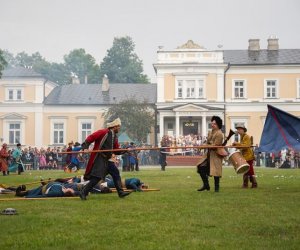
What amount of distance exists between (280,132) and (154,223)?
7553 millimetres

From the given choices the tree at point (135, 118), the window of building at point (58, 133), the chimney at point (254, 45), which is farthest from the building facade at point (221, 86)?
the window of building at point (58, 133)

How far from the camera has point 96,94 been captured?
62.4 m

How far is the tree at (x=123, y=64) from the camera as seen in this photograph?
90688mm

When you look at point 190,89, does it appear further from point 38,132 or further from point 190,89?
point 38,132

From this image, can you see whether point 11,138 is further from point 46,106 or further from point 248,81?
point 248,81

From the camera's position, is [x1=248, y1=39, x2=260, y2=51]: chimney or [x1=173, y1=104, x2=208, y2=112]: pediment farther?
[x1=248, y1=39, x2=260, y2=51]: chimney

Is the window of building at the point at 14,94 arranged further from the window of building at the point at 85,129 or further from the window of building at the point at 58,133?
the window of building at the point at 85,129

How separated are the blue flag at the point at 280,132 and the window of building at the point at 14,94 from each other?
158 ft

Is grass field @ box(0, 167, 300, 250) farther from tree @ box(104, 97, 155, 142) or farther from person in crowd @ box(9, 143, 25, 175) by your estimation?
tree @ box(104, 97, 155, 142)

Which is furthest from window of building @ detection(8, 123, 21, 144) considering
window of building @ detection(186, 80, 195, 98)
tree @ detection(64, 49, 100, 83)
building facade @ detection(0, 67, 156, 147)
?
tree @ detection(64, 49, 100, 83)

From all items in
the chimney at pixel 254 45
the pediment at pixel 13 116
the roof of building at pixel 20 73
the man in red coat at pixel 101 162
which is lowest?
the man in red coat at pixel 101 162

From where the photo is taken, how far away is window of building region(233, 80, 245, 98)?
5662cm

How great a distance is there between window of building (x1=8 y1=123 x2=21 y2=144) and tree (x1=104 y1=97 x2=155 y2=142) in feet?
35.1

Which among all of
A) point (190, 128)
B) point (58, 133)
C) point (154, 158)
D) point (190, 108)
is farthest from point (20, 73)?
point (154, 158)
